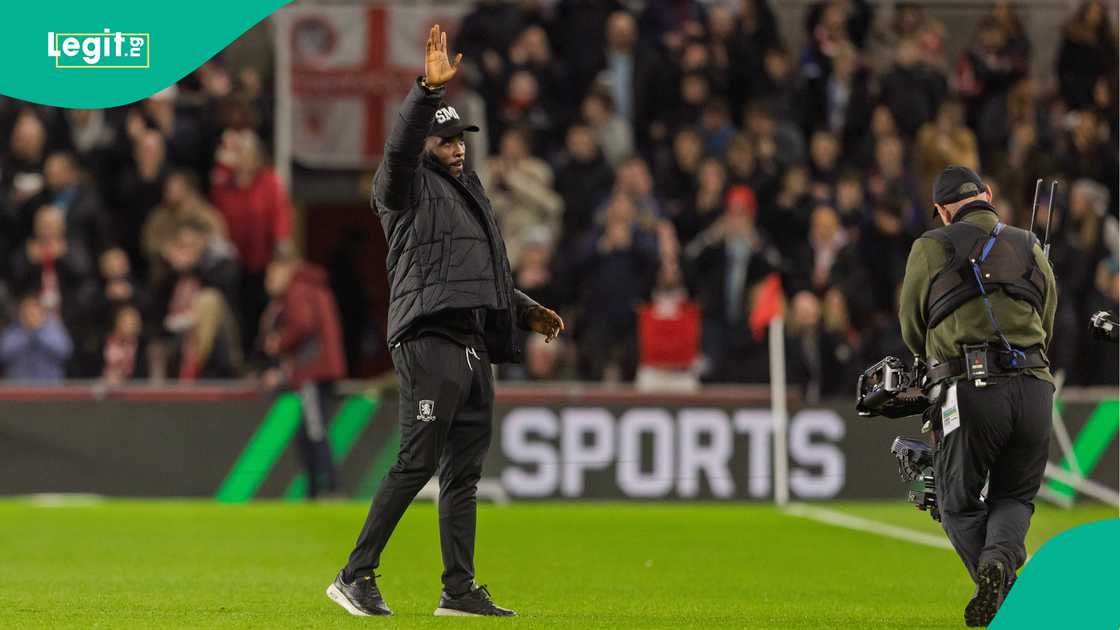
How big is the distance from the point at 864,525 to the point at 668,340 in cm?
322

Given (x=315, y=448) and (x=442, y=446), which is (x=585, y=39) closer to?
(x=315, y=448)

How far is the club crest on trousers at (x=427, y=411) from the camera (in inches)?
384

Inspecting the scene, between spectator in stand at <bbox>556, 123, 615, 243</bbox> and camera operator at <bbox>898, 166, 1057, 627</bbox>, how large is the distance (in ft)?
39.7

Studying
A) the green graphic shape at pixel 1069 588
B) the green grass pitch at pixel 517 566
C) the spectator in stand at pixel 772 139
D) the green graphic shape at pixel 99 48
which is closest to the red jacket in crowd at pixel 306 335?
the green grass pitch at pixel 517 566

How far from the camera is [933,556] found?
576 inches

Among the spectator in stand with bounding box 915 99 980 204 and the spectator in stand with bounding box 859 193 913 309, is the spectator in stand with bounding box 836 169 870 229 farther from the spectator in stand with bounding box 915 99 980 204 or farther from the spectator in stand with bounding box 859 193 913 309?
the spectator in stand with bounding box 915 99 980 204

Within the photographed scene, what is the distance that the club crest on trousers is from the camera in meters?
9.77

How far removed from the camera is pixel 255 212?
21516 millimetres

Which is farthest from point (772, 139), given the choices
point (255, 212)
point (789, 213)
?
point (255, 212)

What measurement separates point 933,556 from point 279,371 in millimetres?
7618

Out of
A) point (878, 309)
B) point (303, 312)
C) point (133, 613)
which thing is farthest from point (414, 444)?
point (878, 309)

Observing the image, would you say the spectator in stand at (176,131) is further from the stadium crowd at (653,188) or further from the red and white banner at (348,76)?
→ the red and white banner at (348,76)

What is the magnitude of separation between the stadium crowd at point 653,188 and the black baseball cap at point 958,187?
9.49 m

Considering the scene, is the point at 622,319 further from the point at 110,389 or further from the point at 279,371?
the point at 110,389
